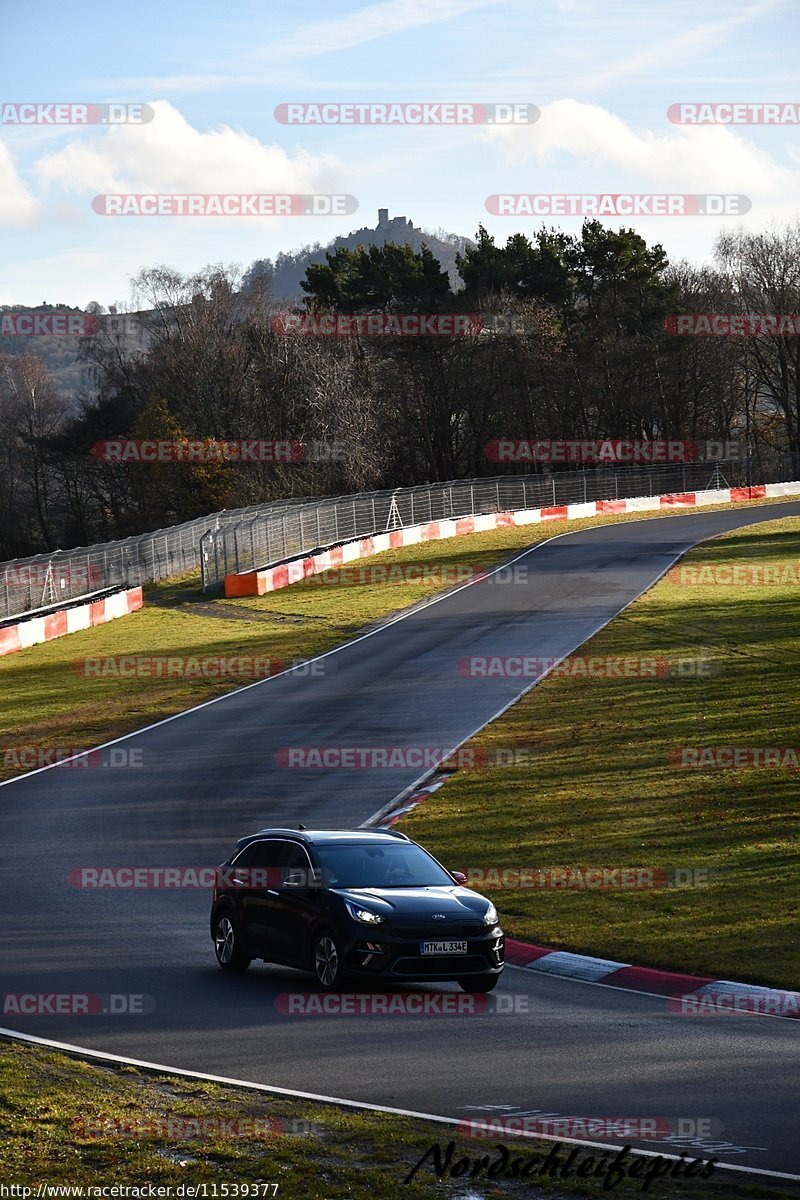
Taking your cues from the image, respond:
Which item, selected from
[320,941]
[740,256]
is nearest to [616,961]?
[320,941]

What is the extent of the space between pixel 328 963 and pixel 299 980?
1.15 meters

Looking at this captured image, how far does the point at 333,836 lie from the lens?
48.4 feet

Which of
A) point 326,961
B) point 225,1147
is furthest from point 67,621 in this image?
point 225,1147

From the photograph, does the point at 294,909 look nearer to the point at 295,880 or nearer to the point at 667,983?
the point at 295,880

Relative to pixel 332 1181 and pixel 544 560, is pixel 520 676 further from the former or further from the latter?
pixel 332 1181

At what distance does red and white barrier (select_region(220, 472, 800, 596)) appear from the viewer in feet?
180

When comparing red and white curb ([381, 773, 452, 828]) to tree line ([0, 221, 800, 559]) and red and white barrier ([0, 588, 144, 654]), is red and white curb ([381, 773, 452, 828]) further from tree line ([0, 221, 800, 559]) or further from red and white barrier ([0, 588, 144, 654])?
tree line ([0, 221, 800, 559])

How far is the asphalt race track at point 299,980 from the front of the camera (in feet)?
32.3

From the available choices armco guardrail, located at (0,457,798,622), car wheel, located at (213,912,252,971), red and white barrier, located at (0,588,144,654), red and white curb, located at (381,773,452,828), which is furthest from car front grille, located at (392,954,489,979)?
armco guardrail, located at (0,457,798,622)

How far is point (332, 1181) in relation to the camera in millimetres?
7719

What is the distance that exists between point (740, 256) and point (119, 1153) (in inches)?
4145

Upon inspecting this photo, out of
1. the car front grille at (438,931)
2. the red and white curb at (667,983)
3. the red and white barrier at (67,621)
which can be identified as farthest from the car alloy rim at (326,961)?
the red and white barrier at (67,621)

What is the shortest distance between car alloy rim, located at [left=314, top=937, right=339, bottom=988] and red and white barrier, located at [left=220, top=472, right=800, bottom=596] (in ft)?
135

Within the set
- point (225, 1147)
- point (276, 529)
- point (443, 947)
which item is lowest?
point (443, 947)
